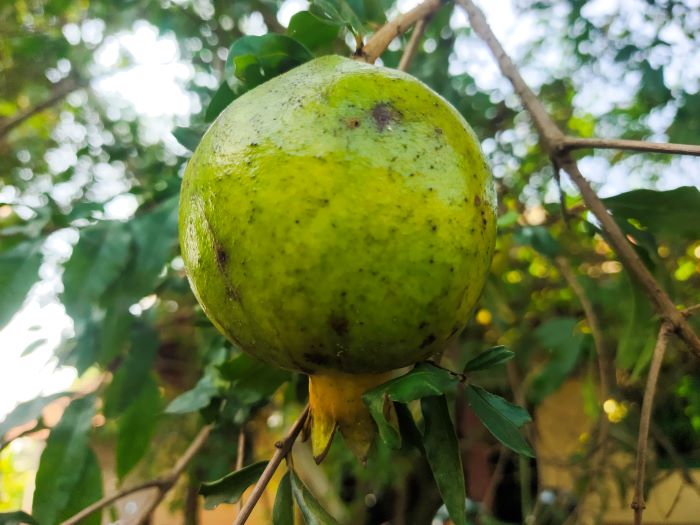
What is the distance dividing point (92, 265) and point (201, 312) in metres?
0.20

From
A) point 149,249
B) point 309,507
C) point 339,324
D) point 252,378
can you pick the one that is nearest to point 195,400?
point 252,378

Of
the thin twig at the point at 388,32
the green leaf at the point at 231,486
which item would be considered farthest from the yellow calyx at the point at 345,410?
the thin twig at the point at 388,32

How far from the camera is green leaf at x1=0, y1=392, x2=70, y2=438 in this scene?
3.64 feet

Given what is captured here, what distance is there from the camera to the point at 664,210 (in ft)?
2.54

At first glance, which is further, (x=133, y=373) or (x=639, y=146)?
(x=133, y=373)

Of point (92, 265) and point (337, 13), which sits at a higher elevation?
point (337, 13)

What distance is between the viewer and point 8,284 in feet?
3.14

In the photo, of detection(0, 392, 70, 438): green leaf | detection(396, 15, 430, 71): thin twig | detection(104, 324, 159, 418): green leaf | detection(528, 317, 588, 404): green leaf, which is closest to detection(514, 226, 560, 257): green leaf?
detection(528, 317, 588, 404): green leaf

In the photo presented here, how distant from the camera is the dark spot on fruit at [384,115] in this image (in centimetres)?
53

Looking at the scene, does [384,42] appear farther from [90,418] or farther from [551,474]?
[551,474]

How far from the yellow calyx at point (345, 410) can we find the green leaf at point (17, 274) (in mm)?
606

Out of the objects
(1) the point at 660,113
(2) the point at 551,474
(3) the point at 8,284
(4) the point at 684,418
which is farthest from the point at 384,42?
(2) the point at 551,474

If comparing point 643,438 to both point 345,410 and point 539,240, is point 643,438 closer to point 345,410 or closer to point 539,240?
point 345,410

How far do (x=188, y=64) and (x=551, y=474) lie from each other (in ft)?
8.37
